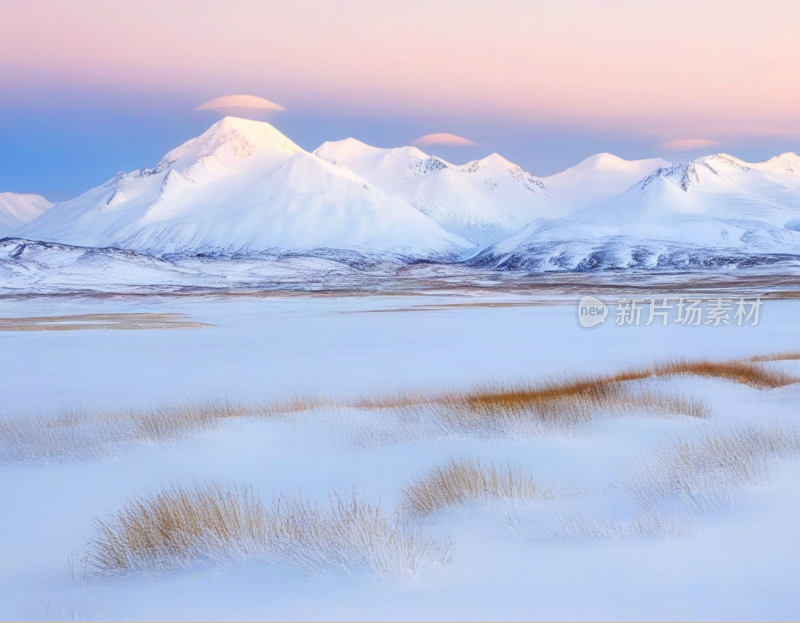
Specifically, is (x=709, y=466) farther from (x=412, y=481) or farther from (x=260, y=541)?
(x=260, y=541)

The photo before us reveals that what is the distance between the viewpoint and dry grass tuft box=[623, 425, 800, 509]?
7.26 m

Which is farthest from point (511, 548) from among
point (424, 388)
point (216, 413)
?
point (424, 388)

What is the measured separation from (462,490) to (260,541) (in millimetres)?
→ 2079

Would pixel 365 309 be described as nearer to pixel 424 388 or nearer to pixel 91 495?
pixel 424 388

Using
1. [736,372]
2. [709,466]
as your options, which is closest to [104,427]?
[709,466]

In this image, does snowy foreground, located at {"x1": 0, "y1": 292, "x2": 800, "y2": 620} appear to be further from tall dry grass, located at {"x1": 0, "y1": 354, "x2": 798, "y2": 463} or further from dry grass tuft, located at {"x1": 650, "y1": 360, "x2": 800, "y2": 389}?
dry grass tuft, located at {"x1": 650, "y1": 360, "x2": 800, "y2": 389}

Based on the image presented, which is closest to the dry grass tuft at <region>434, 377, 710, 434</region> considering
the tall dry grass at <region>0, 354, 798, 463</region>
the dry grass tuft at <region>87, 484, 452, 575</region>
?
the tall dry grass at <region>0, 354, 798, 463</region>

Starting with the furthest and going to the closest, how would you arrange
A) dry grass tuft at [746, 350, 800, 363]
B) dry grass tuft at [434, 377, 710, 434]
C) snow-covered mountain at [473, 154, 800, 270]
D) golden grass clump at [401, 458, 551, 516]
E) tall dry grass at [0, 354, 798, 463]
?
snow-covered mountain at [473, 154, 800, 270] → dry grass tuft at [746, 350, 800, 363] → dry grass tuft at [434, 377, 710, 434] → tall dry grass at [0, 354, 798, 463] → golden grass clump at [401, 458, 551, 516]

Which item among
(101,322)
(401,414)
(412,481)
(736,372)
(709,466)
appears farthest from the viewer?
(101,322)

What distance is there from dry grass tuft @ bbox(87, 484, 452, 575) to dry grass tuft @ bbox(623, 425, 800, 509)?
91.5 inches

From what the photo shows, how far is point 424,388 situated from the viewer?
635 inches

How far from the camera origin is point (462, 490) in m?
7.54

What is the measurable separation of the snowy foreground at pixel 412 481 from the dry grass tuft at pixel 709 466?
0.04 m

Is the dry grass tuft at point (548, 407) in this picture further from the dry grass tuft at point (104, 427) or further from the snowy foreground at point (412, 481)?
the dry grass tuft at point (104, 427)
